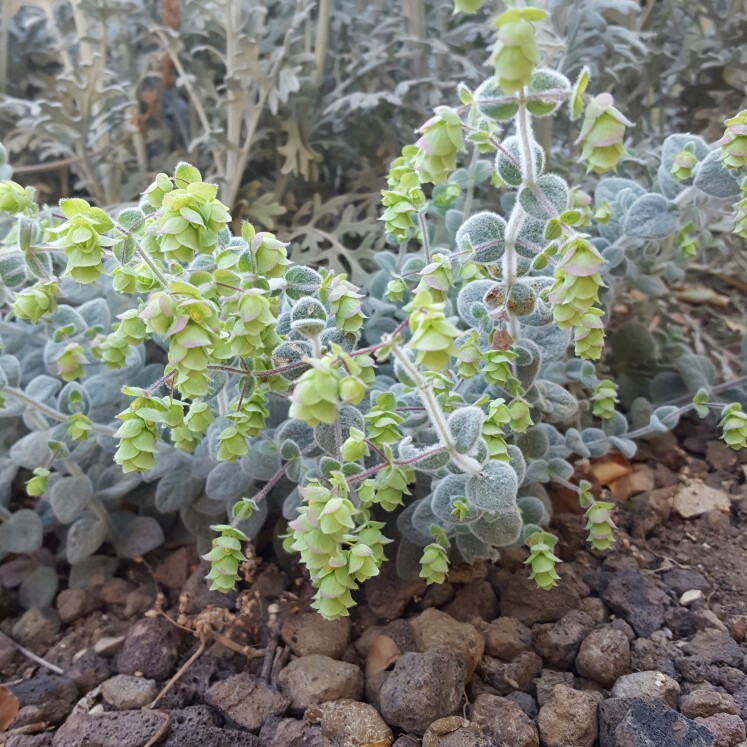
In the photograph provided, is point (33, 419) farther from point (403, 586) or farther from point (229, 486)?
point (403, 586)

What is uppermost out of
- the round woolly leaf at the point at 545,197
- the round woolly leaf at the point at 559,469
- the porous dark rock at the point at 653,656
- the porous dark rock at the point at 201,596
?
the round woolly leaf at the point at 545,197

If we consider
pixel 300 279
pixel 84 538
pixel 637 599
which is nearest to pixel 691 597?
pixel 637 599

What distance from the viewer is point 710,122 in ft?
6.55

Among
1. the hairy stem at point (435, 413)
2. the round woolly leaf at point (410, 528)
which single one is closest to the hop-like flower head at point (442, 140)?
the hairy stem at point (435, 413)

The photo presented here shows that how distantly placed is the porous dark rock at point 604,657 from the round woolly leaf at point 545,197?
707mm

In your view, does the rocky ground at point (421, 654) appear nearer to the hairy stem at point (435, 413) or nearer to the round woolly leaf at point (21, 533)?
the round woolly leaf at point (21, 533)

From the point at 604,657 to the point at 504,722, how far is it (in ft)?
0.69

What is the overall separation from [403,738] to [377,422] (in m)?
0.49

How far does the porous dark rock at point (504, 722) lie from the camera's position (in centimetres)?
113

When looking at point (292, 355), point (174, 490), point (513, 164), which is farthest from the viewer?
point (174, 490)

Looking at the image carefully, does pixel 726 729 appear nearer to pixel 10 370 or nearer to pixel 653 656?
pixel 653 656

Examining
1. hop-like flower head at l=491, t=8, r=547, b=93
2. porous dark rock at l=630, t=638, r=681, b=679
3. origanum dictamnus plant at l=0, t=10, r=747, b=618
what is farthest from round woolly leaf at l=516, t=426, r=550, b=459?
hop-like flower head at l=491, t=8, r=547, b=93

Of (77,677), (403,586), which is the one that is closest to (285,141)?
(403,586)

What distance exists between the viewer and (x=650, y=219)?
1396mm
